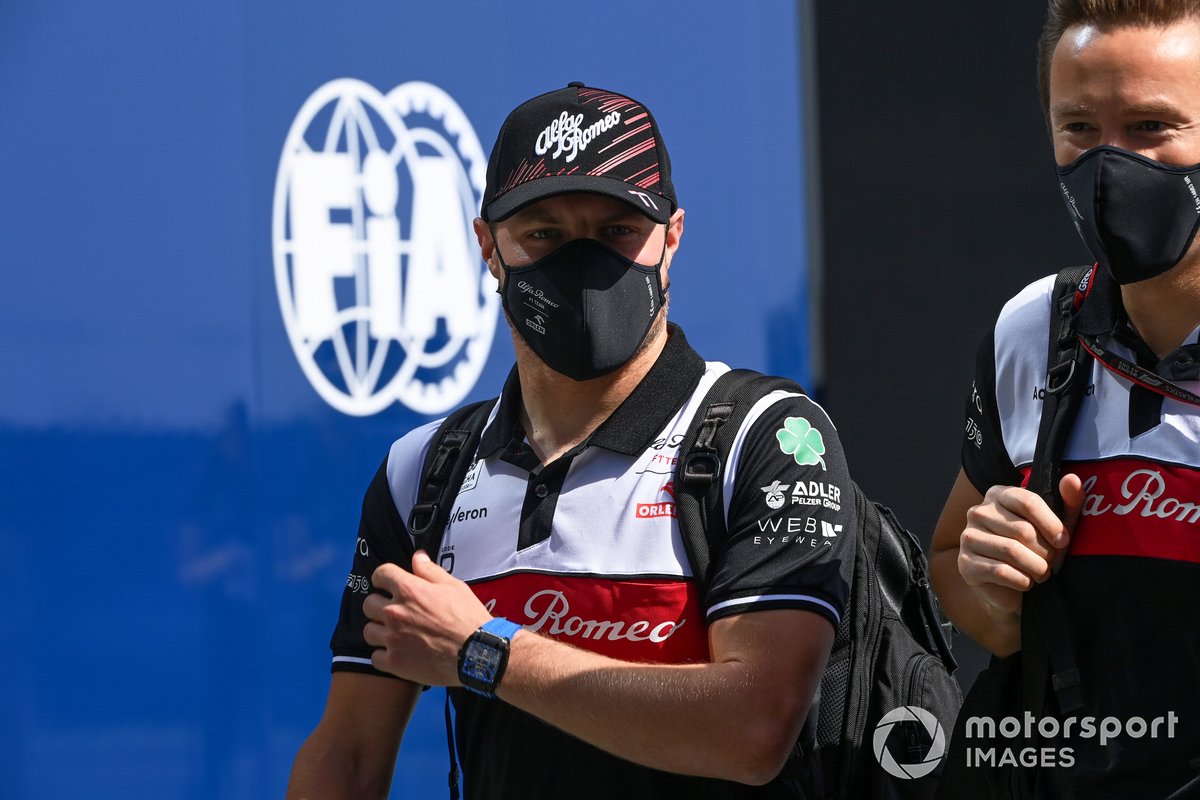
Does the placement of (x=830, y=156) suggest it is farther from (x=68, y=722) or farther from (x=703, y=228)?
(x=68, y=722)

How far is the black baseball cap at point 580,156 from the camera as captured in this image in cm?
207

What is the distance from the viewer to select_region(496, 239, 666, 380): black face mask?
6.77ft

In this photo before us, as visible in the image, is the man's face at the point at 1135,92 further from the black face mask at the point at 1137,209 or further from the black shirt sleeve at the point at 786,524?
the black shirt sleeve at the point at 786,524

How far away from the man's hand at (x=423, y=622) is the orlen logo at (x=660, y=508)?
256 millimetres

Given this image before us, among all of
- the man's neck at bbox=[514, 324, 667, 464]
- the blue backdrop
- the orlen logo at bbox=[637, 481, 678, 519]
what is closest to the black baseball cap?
the man's neck at bbox=[514, 324, 667, 464]

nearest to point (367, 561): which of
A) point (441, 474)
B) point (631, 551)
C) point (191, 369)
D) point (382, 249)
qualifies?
point (441, 474)

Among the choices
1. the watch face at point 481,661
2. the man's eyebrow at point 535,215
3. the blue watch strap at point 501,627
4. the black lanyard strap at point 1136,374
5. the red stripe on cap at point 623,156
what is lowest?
the watch face at point 481,661

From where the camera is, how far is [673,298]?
4172mm

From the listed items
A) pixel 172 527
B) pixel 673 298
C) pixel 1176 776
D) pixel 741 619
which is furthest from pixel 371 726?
pixel 673 298

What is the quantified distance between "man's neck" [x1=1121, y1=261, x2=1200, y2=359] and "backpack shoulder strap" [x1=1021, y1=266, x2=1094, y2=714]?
0.08m

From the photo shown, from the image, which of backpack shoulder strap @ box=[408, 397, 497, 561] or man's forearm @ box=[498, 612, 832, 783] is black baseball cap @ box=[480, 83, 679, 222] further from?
man's forearm @ box=[498, 612, 832, 783]

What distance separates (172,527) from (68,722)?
52 centimetres

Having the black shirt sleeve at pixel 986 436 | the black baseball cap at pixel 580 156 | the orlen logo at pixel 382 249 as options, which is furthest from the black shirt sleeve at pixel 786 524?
the orlen logo at pixel 382 249

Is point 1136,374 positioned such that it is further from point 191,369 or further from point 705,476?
point 191,369
